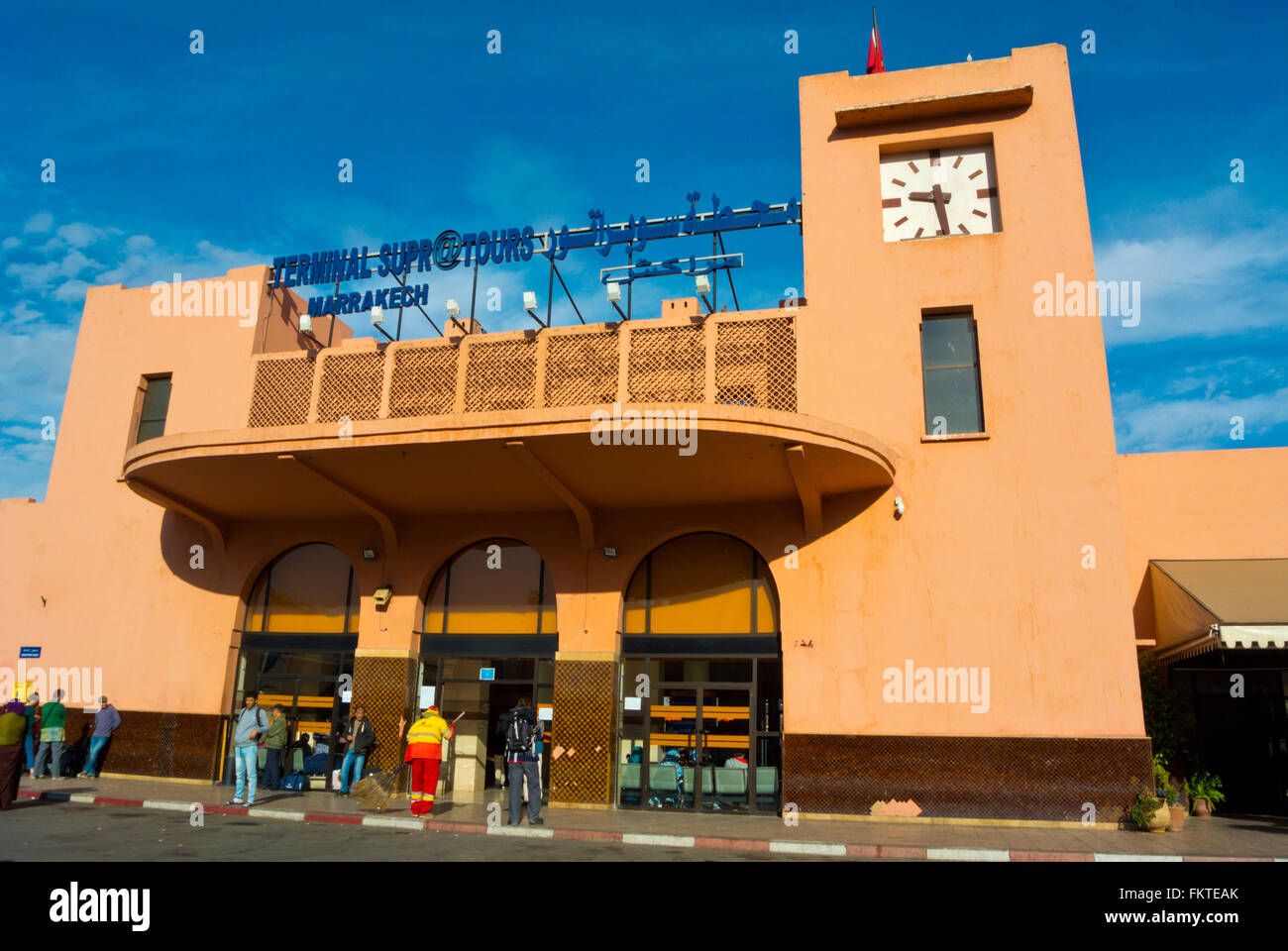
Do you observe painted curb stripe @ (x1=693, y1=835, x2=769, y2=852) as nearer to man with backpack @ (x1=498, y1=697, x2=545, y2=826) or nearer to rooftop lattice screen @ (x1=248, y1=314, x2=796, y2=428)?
man with backpack @ (x1=498, y1=697, x2=545, y2=826)

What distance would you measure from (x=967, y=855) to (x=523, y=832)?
5791 mm

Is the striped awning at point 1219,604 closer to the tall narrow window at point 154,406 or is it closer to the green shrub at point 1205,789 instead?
the green shrub at point 1205,789

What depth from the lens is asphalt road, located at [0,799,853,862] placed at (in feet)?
32.0

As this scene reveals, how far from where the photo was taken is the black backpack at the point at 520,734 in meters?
13.6

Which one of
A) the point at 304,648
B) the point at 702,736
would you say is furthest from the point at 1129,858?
the point at 304,648

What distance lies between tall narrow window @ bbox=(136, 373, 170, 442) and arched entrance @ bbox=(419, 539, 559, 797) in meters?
7.65

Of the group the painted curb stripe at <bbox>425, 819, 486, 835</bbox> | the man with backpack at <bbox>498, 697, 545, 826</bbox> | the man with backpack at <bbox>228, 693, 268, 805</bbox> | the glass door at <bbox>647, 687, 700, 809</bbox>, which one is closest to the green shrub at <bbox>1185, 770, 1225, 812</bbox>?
the glass door at <bbox>647, 687, 700, 809</bbox>

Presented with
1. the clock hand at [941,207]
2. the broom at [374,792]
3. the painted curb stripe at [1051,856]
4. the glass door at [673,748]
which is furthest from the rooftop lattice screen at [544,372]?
the painted curb stripe at [1051,856]

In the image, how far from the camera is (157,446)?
52.6ft

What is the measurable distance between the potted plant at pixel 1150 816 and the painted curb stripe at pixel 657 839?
6.58 metres

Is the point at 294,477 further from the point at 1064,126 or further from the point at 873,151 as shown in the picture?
the point at 1064,126
